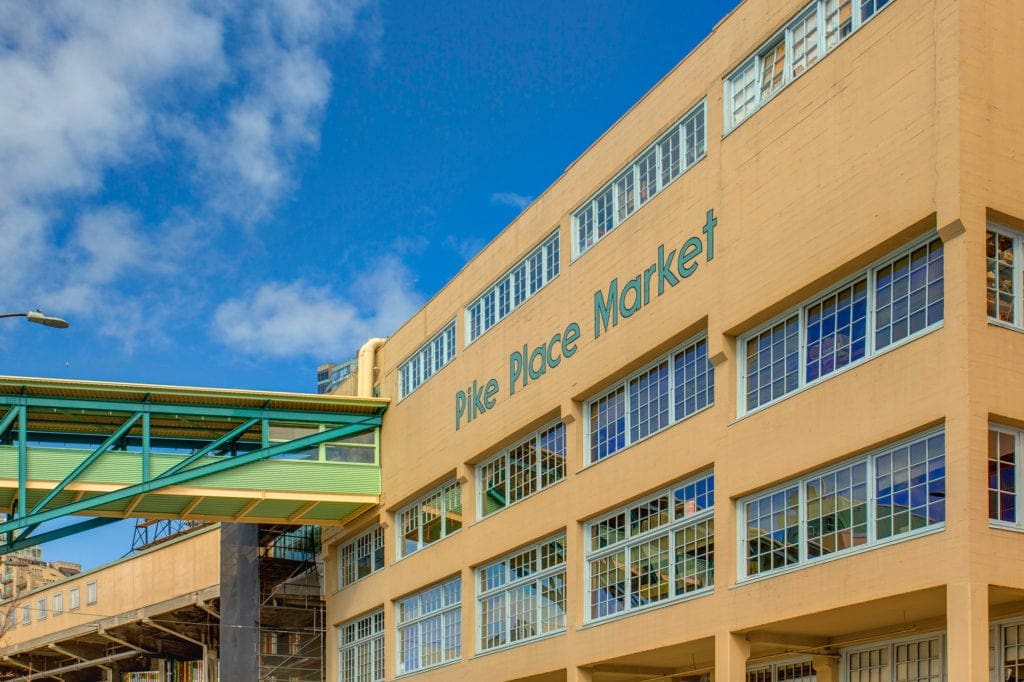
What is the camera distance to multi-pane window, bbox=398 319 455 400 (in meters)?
38.6

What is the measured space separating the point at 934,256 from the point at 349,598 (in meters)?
26.8

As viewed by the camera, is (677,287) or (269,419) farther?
(269,419)

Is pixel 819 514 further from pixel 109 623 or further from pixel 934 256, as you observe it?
pixel 109 623

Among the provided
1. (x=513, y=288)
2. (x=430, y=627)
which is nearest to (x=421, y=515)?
(x=430, y=627)

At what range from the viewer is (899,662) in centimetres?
2386

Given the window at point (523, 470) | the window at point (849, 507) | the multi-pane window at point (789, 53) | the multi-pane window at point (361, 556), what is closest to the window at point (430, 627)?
the multi-pane window at point (361, 556)

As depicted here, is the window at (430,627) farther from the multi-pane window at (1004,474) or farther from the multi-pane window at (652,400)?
the multi-pane window at (1004,474)

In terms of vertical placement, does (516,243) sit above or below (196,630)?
above

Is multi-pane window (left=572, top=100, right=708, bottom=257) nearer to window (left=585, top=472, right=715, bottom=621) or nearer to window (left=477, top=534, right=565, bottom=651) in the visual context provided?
window (left=585, top=472, right=715, bottom=621)

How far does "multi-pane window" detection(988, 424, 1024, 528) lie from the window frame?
12.4 meters

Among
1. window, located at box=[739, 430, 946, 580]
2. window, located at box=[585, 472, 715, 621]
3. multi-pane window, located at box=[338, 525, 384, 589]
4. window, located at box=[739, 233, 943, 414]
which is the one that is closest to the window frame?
window, located at box=[585, 472, 715, 621]

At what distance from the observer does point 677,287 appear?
27.1m

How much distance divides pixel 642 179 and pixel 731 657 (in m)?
9.91

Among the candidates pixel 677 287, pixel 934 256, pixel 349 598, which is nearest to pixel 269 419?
pixel 349 598
